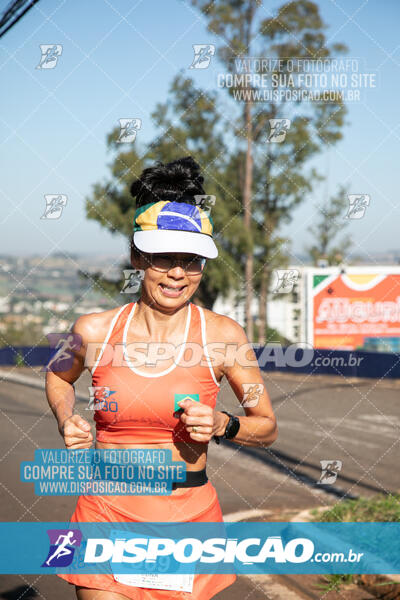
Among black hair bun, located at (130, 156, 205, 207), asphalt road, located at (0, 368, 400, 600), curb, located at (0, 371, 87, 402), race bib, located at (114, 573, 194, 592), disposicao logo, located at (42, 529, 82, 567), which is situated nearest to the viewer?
race bib, located at (114, 573, 194, 592)

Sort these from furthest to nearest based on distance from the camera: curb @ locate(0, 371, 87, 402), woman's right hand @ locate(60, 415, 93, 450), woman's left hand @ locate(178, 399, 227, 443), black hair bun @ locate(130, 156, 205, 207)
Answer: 1. curb @ locate(0, 371, 87, 402)
2. black hair bun @ locate(130, 156, 205, 207)
3. woman's right hand @ locate(60, 415, 93, 450)
4. woman's left hand @ locate(178, 399, 227, 443)

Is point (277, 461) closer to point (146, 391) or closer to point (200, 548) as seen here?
point (200, 548)

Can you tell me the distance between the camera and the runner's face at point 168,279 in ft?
10.2

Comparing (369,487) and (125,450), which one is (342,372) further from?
(125,450)

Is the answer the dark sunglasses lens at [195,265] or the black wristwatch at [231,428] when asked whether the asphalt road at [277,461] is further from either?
the dark sunglasses lens at [195,265]

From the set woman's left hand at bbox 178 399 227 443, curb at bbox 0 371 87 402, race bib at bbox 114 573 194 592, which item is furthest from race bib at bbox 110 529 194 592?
curb at bbox 0 371 87 402

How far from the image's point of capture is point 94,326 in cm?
322

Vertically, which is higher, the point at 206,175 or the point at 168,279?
the point at 206,175

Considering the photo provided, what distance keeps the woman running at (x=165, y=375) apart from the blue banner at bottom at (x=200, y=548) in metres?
0.05

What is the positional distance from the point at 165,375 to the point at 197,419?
1.50 ft

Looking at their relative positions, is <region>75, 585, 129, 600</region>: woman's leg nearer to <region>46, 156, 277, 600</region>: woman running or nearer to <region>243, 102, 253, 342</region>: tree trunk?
<region>46, 156, 277, 600</region>: woman running

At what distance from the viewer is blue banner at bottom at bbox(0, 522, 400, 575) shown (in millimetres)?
2953

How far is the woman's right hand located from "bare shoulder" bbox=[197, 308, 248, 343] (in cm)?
69

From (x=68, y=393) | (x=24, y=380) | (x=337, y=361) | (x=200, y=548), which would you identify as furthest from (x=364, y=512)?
(x=24, y=380)
